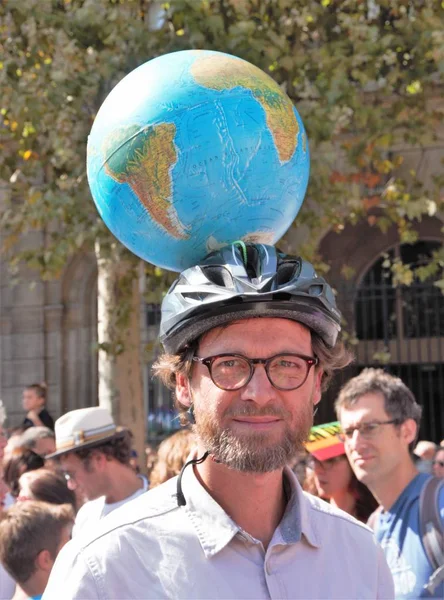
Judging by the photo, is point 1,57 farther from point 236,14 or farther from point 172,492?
point 172,492

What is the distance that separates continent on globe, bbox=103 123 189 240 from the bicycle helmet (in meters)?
0.13

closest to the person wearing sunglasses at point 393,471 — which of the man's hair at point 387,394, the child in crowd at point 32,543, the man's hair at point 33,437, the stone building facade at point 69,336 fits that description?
the man's hair at point 387,394

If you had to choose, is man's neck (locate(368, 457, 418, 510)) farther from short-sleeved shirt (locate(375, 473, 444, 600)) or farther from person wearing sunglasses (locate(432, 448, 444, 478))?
person wearing sunglasses (locate(432, 448, 444, 478))

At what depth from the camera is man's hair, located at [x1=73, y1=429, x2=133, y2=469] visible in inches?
214

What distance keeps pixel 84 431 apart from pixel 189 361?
3.50 metres

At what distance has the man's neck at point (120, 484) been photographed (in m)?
5.24

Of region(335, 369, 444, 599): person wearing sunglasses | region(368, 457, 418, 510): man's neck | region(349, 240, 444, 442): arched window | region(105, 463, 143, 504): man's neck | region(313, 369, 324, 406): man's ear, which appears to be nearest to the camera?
region(313, 369, 324, 406): man's ear

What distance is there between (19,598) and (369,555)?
7.27 feet

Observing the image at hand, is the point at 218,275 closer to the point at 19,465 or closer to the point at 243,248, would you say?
the point at 243,248

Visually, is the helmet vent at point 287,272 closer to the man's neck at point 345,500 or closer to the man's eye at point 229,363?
the man's eye at point 229,363

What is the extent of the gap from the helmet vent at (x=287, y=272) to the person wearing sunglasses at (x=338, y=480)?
3.04 metres

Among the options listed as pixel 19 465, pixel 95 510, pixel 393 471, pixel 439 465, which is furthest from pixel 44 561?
pixel 439 465

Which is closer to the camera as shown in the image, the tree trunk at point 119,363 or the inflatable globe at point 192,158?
the inflatable globe at point 192,158

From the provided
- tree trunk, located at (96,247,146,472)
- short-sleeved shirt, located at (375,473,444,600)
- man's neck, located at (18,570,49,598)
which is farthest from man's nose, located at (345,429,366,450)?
tree trunk, located at (96,247,146,472)
